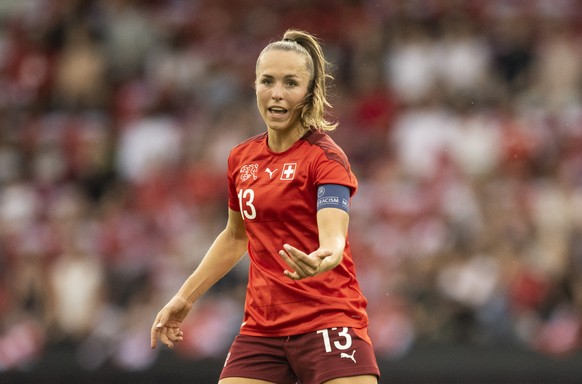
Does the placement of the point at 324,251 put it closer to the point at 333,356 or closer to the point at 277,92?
the point at 333,356

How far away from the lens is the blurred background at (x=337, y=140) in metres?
9.02

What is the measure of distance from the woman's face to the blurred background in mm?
3976

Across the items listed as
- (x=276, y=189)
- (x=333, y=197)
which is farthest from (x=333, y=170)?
(x=276, y=189)

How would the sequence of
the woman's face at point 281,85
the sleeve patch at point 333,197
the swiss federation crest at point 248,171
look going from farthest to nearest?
the swiss federation crest at point 248,171, the woman's face at point 281,85, the sleeve patch at point 333,197

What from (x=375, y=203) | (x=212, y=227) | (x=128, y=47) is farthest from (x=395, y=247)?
(x=128, y=47)

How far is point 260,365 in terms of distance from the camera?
4.94 metres

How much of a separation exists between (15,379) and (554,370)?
418 cm

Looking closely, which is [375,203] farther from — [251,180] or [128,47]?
[251,180]

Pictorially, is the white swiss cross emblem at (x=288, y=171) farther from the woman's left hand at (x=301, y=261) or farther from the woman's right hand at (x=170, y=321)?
the woman's right hand at (x=170, y=321)

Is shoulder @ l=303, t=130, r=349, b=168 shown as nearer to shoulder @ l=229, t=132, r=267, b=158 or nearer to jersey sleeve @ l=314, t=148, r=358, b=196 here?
jersey sleeve @ l=314, t=148, r=358, b=196

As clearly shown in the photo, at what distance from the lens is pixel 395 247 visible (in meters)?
9.77

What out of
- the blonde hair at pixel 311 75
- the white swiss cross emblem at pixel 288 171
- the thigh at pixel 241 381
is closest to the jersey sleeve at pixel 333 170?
the white swiss cross emblem at pixel 288 171

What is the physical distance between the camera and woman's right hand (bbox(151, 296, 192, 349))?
520 centimetres

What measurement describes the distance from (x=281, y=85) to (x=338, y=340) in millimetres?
1129
